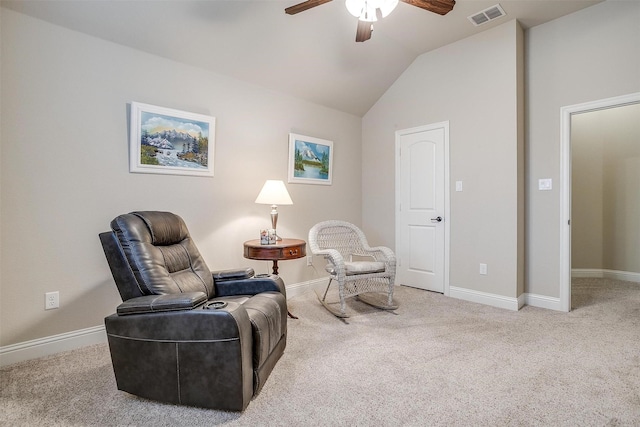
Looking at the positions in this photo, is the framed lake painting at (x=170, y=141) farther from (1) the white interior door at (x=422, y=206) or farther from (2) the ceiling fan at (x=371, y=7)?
(1) the white interior door at (x=422, y=206)

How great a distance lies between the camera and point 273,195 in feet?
10.0

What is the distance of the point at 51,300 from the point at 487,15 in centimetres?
447

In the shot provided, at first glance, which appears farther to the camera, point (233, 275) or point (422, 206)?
point (422, 206)

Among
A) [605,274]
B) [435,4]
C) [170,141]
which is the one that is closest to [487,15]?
[435,4]

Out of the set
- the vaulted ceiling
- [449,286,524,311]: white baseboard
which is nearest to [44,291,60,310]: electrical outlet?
the vaulted ceiling

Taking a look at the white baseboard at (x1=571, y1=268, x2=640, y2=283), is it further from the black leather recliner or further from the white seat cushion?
the black leather recliner

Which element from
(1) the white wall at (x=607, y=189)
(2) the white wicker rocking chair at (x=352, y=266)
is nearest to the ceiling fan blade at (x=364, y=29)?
(2) the white wicker rocking chair at (x=352, y=266)

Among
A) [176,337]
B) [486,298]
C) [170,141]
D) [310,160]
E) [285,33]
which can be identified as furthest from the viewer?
[310,160]

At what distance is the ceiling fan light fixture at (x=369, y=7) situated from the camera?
1.83 metres

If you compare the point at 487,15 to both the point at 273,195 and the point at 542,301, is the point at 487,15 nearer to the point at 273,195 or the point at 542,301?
the point at 273,195

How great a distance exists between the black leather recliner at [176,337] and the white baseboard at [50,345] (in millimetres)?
963

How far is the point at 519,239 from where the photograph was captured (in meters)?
3.25

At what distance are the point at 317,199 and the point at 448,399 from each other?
272 cm

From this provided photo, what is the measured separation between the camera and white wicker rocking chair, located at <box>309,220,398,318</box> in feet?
9.77
